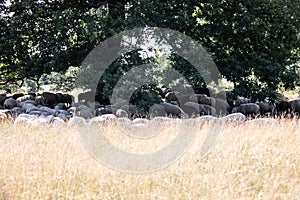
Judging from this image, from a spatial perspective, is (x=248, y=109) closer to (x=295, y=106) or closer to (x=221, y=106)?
(x=221, y=106)

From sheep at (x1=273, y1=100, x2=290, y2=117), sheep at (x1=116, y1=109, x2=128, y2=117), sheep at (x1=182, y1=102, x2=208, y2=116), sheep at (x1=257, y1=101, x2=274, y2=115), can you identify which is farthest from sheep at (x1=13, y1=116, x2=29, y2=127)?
sheep at (x1=273, y1=100, x2=290, y2=117)

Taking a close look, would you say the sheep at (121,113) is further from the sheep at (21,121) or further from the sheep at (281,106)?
the sheep at (281,106)

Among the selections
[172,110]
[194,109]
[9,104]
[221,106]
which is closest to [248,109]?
[221,106]

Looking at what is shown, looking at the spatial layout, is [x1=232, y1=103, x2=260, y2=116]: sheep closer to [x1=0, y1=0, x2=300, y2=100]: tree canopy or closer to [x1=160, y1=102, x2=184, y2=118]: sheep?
[x1=0, y1=0, x2=300, y2=100]: tree canopy

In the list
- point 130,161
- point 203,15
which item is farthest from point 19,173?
point 203,15

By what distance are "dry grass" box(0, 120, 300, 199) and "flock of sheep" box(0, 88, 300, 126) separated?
13.9 feet

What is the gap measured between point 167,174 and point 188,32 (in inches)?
398

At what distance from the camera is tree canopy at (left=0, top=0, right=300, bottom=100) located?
1505cm

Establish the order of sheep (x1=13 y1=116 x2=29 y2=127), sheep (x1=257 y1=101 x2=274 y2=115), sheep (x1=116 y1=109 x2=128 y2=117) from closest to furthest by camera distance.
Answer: sheep (x1=13 y1=116 x2=29 y2=127) → sheep (x1=116 y1=109 x2=128 y2=117) → sheep (x1=257 y1=101 x2=274 y2=115)

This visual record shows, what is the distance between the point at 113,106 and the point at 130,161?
27.3 ft

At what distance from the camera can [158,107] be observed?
49.3 feet

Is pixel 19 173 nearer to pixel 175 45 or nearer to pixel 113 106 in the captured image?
pixel 113 106

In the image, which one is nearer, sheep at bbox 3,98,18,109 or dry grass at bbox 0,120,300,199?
dry grass at bbox 0,120,300,199

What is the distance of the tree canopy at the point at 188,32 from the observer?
15.0 meters
